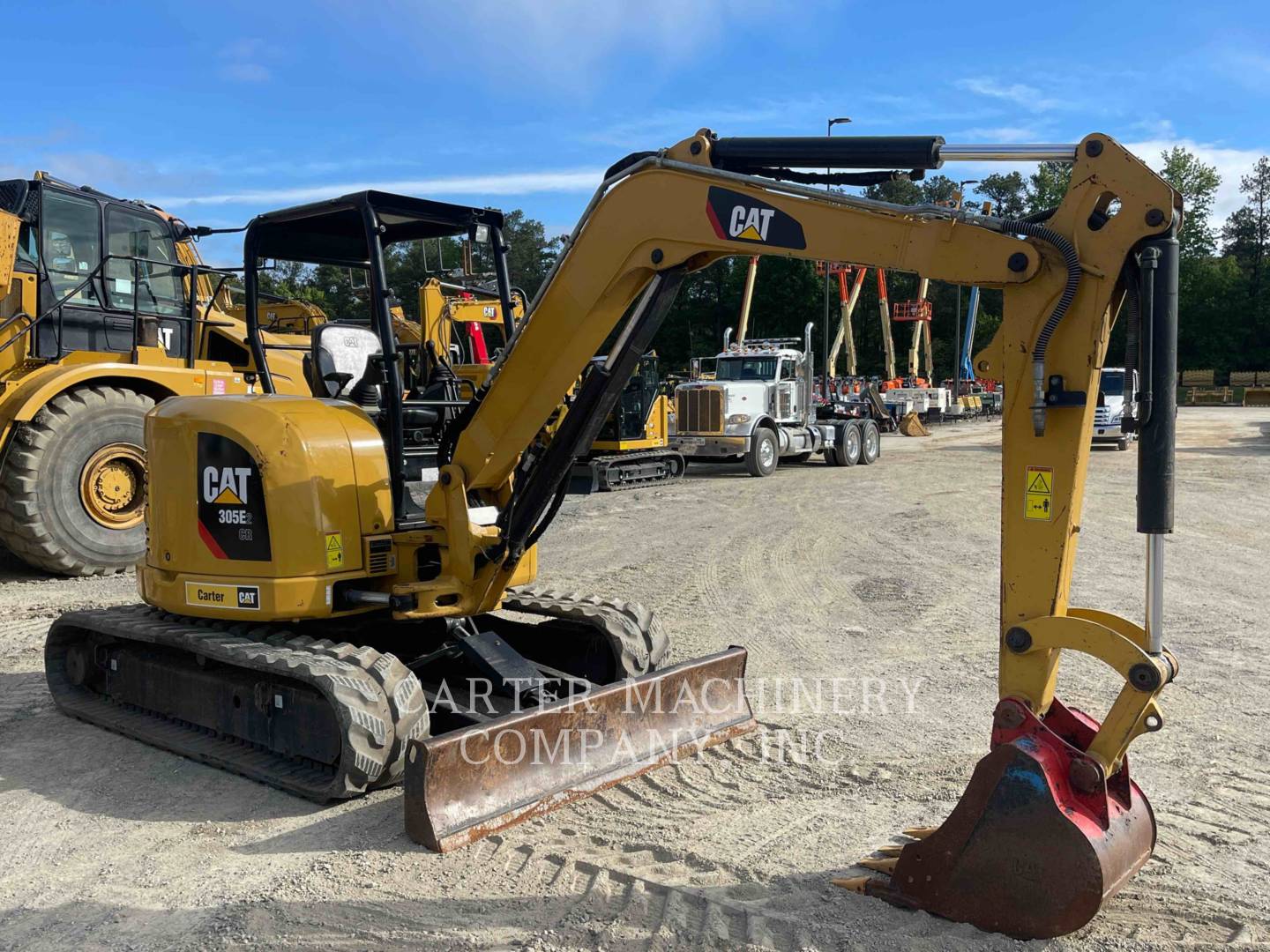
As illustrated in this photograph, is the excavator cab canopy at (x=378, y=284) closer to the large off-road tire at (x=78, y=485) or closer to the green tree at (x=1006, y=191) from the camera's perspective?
the large off-road tire at (x=78, y=485)

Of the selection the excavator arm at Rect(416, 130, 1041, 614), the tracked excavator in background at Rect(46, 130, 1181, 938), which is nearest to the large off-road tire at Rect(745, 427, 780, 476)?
the tracked excavator in background at Rect(46, 130, 1181, 938)

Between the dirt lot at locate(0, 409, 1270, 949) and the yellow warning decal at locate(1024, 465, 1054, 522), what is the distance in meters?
1.41

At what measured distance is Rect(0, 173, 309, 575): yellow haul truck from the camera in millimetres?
9391

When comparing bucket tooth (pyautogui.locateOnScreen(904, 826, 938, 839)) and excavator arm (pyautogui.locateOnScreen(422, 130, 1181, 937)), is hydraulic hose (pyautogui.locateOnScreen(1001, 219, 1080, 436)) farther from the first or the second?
bucket tooth (pyautogui.locateOnScreen(904, 826, 938, 839))

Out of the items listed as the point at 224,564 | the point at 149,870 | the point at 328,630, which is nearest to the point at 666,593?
the point at 328,630

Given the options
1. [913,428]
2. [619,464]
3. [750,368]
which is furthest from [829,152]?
[913,428]

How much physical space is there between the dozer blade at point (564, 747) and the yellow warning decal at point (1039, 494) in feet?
7.26

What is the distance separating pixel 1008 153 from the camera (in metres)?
3.59

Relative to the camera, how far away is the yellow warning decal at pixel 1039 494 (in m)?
3.46

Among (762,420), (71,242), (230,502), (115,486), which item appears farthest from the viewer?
(762,420)

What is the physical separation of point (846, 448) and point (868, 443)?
1.00m

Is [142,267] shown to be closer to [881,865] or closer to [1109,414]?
[881,865]

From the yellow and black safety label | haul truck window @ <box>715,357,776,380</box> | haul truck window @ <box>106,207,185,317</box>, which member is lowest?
the yellow and black safety label

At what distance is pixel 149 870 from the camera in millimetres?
3980
